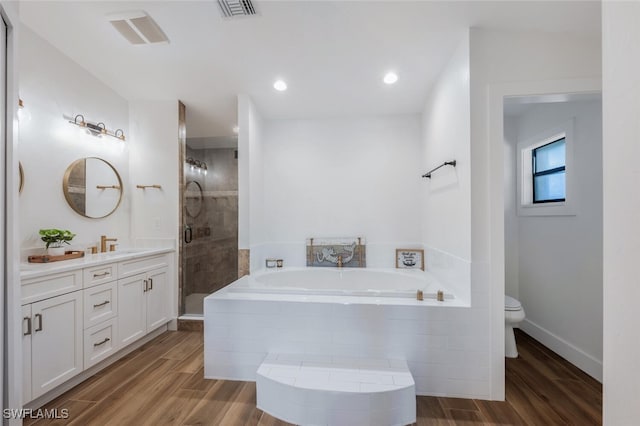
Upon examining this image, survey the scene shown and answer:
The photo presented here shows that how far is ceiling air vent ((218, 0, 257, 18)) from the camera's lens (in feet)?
5.13

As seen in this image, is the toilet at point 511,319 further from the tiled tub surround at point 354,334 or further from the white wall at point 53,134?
the white wall at point 53,134

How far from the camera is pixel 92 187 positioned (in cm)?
248

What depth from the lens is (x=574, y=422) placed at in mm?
1520

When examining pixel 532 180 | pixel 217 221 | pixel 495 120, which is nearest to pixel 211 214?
pixel 217 221

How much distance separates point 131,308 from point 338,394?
195 cm

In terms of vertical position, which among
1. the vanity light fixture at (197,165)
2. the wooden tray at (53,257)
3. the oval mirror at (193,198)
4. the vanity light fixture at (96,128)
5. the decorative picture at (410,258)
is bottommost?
the decorative picture at (410,258)

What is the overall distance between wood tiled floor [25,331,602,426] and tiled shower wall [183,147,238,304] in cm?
137

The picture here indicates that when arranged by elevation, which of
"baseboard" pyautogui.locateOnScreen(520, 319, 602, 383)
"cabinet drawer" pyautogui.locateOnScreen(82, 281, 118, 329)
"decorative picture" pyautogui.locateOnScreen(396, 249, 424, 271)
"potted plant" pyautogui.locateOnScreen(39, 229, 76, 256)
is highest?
"potted plant" pyautogui.locateOnScreen(39, 229, 76, 256)

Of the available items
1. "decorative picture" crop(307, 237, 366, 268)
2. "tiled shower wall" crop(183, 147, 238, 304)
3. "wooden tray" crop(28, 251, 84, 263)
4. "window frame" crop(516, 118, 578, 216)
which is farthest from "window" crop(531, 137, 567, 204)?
"wooden tray" crop(28, 251, 84, 263)

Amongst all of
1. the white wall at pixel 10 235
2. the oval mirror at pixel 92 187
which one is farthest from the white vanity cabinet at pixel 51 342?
the white wall at pixel 10 235

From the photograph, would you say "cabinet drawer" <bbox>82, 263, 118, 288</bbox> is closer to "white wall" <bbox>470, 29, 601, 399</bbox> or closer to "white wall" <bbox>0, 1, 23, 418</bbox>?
"white wall" <bbox>0, 1, 23, 418</bbox>

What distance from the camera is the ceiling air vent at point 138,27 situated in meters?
1.68

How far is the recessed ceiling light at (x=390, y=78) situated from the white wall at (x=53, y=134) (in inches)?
105

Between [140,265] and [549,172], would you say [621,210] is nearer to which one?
[549,172]
